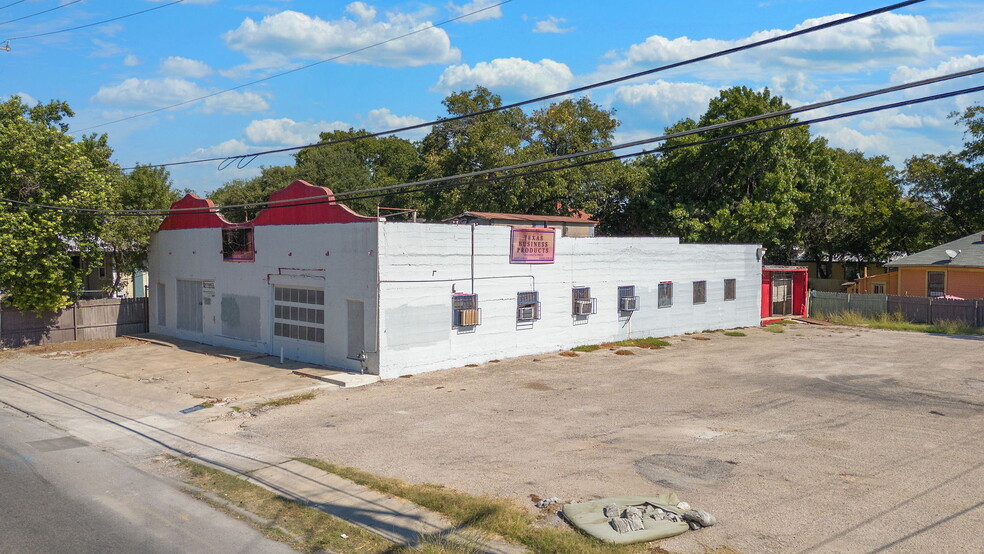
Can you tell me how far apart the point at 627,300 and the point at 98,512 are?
19134 mm

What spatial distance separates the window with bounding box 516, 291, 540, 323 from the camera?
2141 cm

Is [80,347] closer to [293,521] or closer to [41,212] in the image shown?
[41,212]

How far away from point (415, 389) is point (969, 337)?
79.7ft

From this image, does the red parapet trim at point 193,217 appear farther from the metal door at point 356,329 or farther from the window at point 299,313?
the metal door at point 356,329

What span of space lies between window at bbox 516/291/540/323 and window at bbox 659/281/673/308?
700 centimetres

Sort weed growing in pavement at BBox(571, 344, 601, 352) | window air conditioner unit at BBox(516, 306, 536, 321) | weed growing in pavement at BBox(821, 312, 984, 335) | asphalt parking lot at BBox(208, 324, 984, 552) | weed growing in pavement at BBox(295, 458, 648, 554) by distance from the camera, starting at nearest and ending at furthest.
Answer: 1. weed growing in pavement at BBox(295, 458, 648, 554)
2. asphalt parking lot at BBox(208, 324, 984, 552)
3. window air conditioner unit at BBox(516, 306, 536, 321)
4. weed growing in pavement at BBox(571, 344, 601, 352)
5. weed growing in pavement at BBox(821, 312, 984, 335)

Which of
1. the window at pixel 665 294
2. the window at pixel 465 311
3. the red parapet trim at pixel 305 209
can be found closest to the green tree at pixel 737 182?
the window at pixel 665 294

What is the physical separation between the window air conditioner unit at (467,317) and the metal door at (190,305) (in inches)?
438

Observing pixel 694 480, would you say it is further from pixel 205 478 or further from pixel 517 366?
pixel 517 366

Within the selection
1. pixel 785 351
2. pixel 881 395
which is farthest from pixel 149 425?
pixel 785 351

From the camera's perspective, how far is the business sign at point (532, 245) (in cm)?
2109

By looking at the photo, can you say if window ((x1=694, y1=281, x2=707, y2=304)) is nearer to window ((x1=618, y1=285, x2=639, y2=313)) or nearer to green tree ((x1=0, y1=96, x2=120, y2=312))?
window ((x1=618, y1=285, x2=639, y2=313))

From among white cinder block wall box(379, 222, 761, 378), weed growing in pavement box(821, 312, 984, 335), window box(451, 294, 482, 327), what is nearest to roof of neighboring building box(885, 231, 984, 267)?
weed growing in pavement box(821, 312, 984, 335)

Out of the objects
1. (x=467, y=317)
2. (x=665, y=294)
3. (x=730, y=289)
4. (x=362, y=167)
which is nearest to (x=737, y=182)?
(x=730, y=289)
